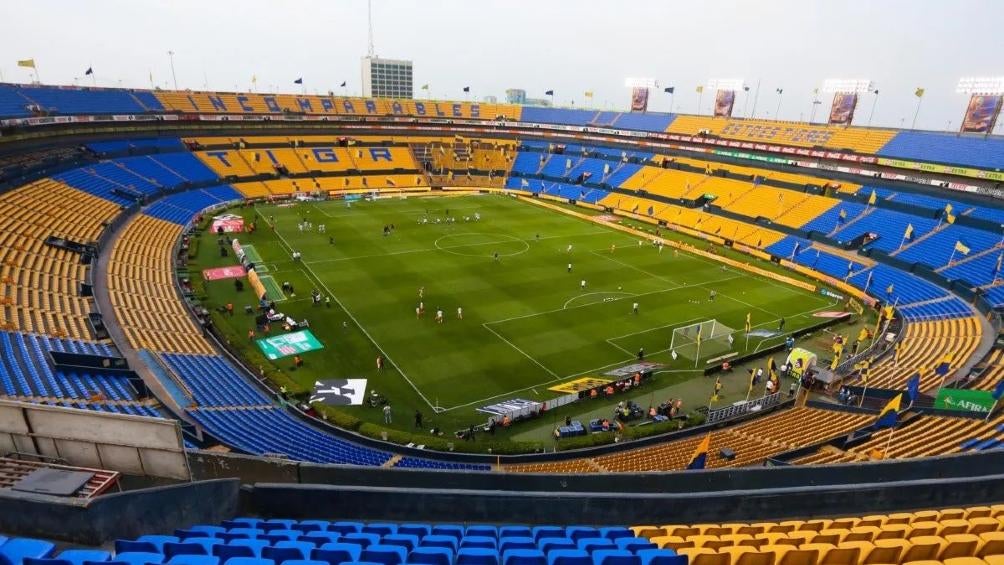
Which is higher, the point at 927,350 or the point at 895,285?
the point at 927,350

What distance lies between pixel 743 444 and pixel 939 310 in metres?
25.0

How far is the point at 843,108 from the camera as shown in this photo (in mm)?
68125

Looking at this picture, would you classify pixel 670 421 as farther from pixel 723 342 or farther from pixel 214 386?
pixel 214 386

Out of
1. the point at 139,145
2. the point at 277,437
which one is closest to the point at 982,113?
the point at 277,437

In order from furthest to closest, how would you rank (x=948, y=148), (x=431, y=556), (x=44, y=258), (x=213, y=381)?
(x=948, y=148), (x=44, y=258), (x=213, y=381), (x=431, y=556)

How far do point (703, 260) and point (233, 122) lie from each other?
68156 mm

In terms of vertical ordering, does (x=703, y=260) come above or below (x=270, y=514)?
below

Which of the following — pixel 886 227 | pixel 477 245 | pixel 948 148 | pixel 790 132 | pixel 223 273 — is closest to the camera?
pixel 223 273

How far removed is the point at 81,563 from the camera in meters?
5.79

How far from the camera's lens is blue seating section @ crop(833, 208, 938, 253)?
4922cm

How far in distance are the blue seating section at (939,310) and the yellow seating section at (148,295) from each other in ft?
144

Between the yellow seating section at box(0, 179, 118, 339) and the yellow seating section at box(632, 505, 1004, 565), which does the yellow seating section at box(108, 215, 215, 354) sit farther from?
the yellow seating section at box(632, 505, 1004, 565)

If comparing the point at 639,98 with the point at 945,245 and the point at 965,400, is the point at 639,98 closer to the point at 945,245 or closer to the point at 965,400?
the point at 945,245

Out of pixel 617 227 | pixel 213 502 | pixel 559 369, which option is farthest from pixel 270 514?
pixel 617 227
